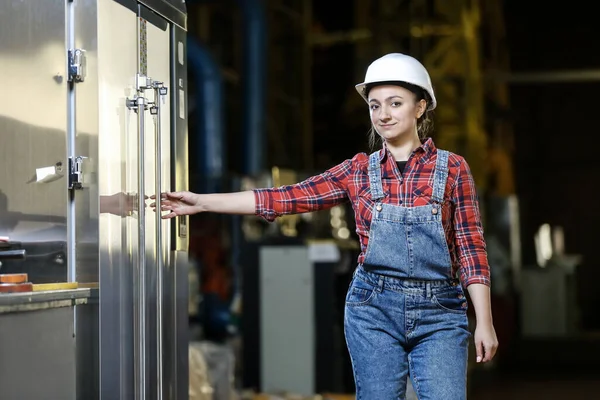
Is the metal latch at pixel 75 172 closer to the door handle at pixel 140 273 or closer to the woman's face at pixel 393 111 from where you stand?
the door handle at pixel 140 273

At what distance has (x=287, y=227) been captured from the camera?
8.26 metres

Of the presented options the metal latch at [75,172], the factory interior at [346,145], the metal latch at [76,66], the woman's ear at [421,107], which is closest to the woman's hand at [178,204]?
the metal latch at [75,172]

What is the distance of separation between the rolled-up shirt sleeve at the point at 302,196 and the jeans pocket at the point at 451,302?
458 millimetres

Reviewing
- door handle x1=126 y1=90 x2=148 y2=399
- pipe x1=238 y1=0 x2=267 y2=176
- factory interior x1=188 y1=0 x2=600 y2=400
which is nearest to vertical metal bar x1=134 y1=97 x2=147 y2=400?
door handle x1=126 y1=90 x2=148 y2=399

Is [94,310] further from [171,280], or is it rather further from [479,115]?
[479,115]

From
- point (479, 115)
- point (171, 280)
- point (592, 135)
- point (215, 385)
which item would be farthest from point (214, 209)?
point (592, 135)

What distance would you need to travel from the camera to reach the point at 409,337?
283cm

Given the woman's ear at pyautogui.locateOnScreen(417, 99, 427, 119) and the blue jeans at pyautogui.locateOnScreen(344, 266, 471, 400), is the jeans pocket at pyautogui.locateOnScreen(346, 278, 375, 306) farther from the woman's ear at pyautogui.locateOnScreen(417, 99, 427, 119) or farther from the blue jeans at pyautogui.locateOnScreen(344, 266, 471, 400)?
the woman's ear at pyautogui.locateOnScreen(417, 99, 427, 119)

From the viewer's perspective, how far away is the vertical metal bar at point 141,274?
3.19 metres

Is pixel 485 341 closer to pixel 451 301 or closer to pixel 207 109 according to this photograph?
pixel 451 301

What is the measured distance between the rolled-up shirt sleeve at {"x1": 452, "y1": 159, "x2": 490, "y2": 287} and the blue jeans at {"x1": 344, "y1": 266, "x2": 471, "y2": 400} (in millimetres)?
59

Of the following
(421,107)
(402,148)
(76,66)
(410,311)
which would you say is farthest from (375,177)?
(76,66)

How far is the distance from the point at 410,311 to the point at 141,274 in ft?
2.95

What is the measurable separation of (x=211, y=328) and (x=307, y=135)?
111 inches
